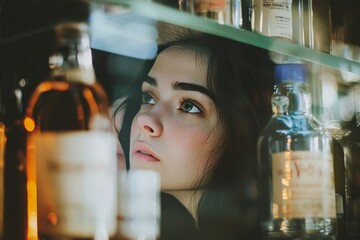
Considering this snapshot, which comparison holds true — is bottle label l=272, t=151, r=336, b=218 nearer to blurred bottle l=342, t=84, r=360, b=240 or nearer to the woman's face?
the woman's face

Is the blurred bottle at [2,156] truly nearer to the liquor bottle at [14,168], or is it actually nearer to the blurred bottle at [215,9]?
the liquor bottle at [14,168]

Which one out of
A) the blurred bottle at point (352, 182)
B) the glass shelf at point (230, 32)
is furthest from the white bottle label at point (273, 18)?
the blurred bottle at point (352, 182)

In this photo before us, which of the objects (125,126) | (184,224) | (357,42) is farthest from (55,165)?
(357,42)

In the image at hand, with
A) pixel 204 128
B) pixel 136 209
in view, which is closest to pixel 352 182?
pixel 204 128

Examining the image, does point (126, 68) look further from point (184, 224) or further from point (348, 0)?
point (348, 0)

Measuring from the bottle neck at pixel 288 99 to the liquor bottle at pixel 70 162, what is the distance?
514 mm

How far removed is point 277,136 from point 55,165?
596 mm

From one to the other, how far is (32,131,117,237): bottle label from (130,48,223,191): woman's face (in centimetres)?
28

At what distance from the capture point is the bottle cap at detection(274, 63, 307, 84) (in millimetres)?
1420

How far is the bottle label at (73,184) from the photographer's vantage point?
0.97 m

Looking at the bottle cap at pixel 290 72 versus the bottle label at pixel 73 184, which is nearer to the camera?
the bottle label at pixel 73 184

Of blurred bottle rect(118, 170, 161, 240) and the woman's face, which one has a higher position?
the woman's face

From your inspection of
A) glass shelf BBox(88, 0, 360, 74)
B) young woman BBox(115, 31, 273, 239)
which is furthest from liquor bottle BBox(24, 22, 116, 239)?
young woman BBox(115, 31, 273, 239)

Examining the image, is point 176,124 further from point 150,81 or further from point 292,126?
point 292,126
